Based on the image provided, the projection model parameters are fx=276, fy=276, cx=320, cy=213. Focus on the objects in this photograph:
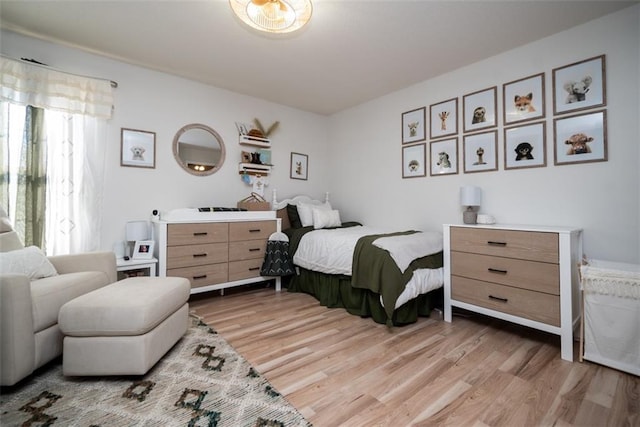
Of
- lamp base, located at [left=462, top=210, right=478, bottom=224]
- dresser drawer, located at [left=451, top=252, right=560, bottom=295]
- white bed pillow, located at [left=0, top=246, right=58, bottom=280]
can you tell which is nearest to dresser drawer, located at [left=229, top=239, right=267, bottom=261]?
white bed pillow, located at [left=0, top=246, right=58, bottom=280]

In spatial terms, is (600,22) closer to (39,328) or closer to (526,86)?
(526,86)

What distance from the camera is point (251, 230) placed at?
306 centimetres

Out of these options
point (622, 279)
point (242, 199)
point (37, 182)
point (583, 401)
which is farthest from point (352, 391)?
point (37, 182)

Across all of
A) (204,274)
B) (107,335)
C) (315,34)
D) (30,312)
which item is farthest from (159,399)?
(315,34)

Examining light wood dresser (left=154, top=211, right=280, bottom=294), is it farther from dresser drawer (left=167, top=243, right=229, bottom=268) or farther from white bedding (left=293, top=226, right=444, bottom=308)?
white bedding (left=293, top=226, right=444, bottom=308)

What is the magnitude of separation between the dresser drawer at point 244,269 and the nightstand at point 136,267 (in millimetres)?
708

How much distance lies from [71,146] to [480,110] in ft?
12.6

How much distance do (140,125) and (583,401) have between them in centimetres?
402

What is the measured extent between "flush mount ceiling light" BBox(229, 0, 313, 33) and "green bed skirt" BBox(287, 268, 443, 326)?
2.13m

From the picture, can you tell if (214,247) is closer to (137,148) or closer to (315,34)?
(137,148)

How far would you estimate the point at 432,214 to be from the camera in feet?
10.3

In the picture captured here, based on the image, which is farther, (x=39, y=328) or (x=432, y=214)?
(x=432, y=214)

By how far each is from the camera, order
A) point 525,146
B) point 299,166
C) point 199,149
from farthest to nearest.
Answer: point 299,166
point 199,149
point 525,146

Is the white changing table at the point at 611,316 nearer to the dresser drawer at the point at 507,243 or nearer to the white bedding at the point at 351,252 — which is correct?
the dresser drawer at the point at 507,243
